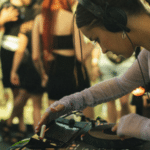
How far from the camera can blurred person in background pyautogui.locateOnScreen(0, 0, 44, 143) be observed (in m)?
2.26

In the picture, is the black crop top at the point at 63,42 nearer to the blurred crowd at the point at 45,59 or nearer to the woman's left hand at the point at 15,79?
the blurred crowd at the point at 45,59

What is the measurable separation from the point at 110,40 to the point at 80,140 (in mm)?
367

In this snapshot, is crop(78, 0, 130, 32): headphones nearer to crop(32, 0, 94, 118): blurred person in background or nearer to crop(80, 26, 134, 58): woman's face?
crop(80, 26, 134, 58): woman's face

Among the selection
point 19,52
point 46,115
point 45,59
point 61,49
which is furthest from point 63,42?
point 46,115

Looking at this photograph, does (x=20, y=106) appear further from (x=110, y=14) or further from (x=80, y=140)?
(x=110, y=14)

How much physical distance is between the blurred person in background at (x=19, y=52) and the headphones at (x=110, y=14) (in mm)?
1709

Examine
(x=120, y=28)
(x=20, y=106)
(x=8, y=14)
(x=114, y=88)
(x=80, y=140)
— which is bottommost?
(x=20, y=106)

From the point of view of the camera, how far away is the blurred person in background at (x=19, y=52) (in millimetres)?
2260

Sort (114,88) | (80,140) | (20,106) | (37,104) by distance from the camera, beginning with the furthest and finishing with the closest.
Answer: (20,106)
(37,104)
(114,88)
(80,140)

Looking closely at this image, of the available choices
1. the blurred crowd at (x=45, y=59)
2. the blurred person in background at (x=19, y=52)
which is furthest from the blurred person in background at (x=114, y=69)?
the blurred person in background at (x=19, y=52)

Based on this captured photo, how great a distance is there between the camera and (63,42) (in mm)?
1787

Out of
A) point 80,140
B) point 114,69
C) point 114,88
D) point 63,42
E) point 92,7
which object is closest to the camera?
point 92,7

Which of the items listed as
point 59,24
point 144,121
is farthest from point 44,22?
point 144,121

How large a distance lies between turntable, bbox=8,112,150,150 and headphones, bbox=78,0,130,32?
37 cm
